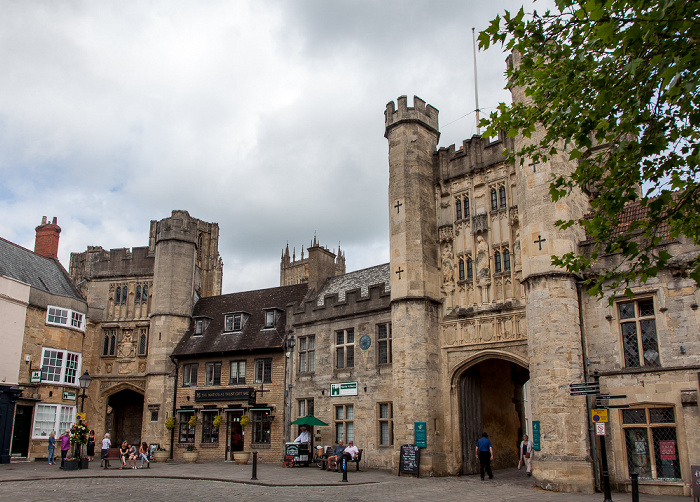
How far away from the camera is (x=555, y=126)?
1013 centimetres

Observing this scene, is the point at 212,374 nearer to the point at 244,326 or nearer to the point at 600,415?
the point at 244,326

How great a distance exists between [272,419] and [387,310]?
8.62m

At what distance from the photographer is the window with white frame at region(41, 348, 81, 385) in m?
32.9

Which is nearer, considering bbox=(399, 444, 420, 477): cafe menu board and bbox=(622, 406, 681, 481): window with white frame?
bbox=(622, 406, 681, 481): window with white frame

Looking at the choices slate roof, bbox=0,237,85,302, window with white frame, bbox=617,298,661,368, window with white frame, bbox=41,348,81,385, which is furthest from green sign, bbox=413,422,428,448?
slate roof, bbox=0,237,85,302

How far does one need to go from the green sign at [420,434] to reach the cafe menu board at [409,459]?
204 millimetres

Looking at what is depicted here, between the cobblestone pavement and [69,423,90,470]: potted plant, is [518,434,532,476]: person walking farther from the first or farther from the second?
[69,423,90,470]: potted plant

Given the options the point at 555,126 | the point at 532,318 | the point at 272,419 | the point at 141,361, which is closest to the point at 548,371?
the point at 532,318

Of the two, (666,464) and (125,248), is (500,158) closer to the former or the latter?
(666,464)

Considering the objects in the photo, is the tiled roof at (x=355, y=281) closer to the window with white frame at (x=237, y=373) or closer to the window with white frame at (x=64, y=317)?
the window with white frame at (x=237, y=373)

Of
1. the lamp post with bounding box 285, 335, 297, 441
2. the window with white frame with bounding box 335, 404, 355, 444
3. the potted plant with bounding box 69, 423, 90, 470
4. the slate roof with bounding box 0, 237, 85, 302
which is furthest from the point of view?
the slate roof with bounding box 0, 237, 85, 302

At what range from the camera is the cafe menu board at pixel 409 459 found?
22.3 meters

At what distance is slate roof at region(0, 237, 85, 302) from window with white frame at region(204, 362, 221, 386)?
31.3 feet

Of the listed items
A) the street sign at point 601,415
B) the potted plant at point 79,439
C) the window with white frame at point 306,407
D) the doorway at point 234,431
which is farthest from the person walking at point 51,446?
the street sign at point 601,415
